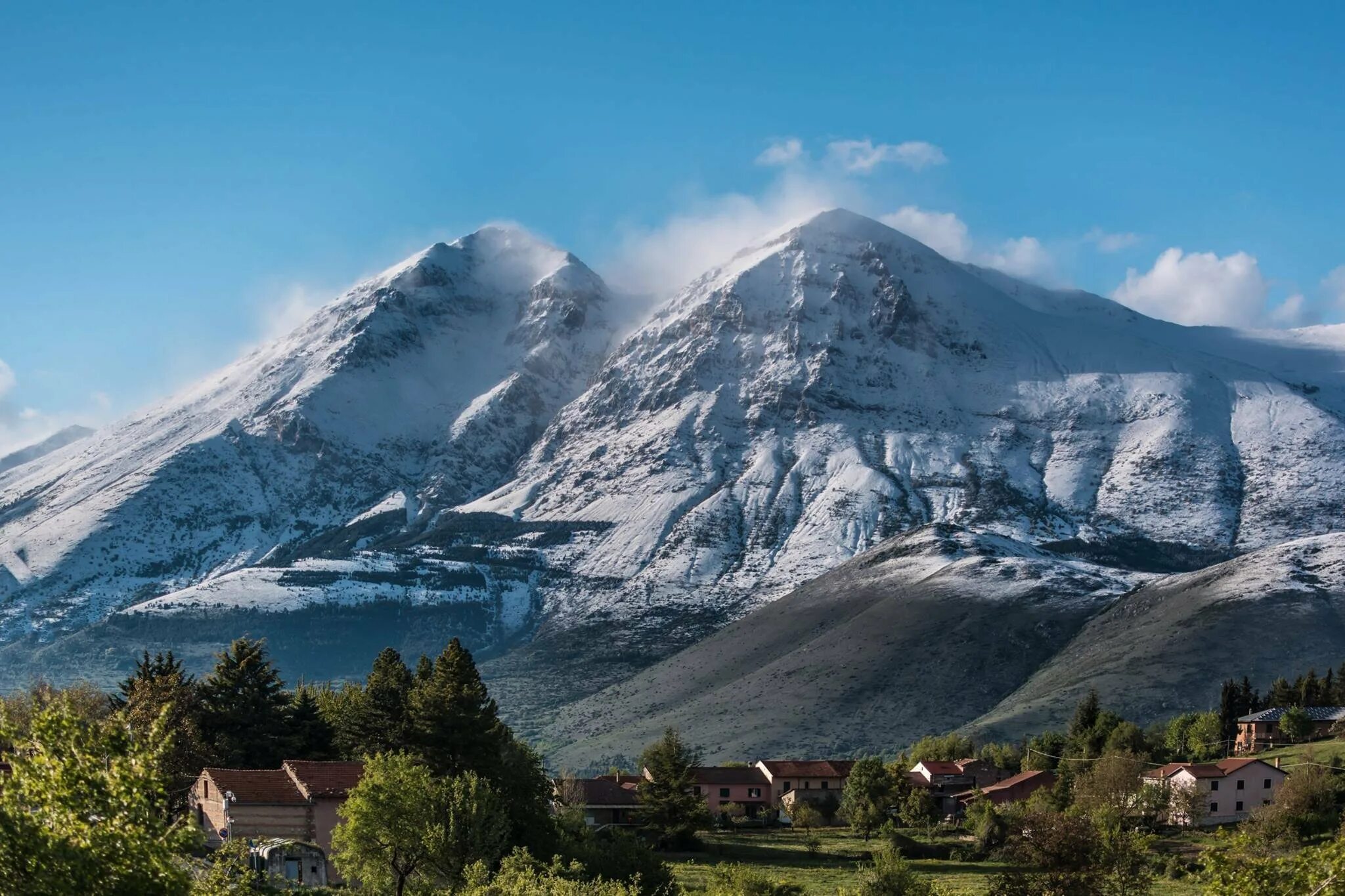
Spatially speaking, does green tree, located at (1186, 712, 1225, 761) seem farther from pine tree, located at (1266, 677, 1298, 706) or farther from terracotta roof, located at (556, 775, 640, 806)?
terracotta roof, located at (556, 775, 640, 806)

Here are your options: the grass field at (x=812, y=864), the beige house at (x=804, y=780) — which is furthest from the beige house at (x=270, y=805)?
the beige house at (x=804, y=780)

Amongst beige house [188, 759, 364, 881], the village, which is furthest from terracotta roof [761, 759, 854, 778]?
beige house [188, 759, 364, 881]

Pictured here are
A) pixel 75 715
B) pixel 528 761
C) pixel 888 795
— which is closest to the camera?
pixel 75 715

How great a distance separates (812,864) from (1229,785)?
39.9 m

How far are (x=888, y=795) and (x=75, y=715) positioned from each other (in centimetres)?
11447

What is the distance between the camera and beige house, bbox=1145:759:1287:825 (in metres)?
120

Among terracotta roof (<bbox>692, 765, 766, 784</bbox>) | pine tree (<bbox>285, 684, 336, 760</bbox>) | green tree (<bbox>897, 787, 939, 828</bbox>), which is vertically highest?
pine tree (<bbox>285, 684, 336, 760</bbox>)

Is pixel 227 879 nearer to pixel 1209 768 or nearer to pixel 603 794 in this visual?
pixel 603 794

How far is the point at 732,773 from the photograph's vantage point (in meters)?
149

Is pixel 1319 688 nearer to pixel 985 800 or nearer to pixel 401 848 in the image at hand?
pixel 985 800

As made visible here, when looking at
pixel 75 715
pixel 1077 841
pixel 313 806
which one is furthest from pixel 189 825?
Result: pixel 1077 841

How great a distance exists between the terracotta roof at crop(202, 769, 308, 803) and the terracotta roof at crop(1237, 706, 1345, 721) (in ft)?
375

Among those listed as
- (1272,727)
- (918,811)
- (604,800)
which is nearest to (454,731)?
(604,800)

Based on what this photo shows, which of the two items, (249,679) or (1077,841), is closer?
(1077,841)
